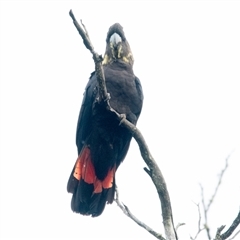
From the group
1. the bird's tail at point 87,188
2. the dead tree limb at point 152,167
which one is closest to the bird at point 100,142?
the bird's tail at point 87,188

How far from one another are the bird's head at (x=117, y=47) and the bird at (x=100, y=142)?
0.43m

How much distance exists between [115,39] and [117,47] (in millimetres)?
141

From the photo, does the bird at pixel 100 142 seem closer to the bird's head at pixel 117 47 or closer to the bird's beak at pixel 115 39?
the bird's head at pixel 117 47

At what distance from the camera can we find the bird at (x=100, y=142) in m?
4.70

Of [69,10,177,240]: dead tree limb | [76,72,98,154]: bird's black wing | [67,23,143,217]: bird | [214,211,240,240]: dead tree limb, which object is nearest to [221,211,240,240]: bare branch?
[214,211,240,240]: dead tree limb

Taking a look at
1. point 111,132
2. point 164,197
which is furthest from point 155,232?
point 111,132

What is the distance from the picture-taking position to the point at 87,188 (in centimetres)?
478

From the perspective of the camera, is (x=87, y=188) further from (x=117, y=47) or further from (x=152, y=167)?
(x=117, y=47)

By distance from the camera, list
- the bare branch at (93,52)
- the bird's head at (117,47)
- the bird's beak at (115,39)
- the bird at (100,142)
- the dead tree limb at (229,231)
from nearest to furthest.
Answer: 1. the dead tree limb at (229,231)
2. the bare branch at (93,52)
3. the bird at (100,142)
4. the bird's head at (117,47)
5. the bird's beak at (115,39)

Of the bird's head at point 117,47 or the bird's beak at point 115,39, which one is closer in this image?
the bird's head at point 117,47

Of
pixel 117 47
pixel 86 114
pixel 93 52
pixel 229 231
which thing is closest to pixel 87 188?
pixel 86 114

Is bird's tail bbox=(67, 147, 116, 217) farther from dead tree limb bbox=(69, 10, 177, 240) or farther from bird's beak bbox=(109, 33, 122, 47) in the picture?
bird's beak bbox=(109, 33, 122, 47)

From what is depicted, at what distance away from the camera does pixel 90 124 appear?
4.82m

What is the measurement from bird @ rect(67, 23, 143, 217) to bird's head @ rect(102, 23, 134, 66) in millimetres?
427
